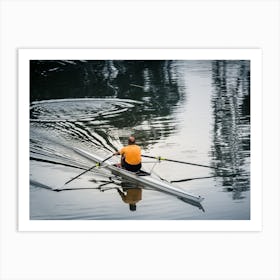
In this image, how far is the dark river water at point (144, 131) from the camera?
6559 mm

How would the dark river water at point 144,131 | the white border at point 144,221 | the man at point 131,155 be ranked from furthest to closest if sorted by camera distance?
1. the man at point 131,155
2. the dark river water at point 144,131
3. the white border at point 144,221

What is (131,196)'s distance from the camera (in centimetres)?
678

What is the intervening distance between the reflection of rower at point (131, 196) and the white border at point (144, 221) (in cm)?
31

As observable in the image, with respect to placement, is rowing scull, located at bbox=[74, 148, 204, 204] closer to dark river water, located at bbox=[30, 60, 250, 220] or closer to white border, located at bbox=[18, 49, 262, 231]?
dark river water, located at bbox=[30, 60, 250, 220]

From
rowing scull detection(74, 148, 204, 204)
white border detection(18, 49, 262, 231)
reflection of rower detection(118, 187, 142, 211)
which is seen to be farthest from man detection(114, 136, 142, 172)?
white border detection(18, 49, 262, 231)

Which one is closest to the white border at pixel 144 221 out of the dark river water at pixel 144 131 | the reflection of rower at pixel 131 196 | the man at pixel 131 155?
the dark river water at pixel 144 131

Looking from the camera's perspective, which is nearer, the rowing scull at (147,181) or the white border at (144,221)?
the white border at (144,221)

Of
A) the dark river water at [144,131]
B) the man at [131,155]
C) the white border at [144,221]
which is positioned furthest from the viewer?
the man at [131,155]

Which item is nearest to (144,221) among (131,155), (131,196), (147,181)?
(131,196)

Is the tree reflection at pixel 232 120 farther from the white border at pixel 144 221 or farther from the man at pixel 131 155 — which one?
the man at pixel 131 155

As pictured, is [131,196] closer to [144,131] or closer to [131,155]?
[131,155]
